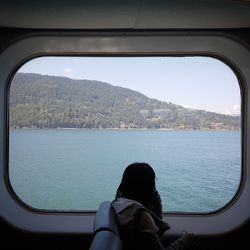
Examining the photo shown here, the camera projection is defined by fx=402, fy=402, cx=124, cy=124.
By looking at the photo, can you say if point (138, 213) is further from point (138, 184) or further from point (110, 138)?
point (110, 138)

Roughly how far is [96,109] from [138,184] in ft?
6.45

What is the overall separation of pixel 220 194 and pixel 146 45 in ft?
5.04

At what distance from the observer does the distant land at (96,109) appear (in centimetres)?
391

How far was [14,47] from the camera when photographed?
3283mm

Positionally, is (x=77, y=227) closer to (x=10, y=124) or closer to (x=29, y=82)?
(x=10, y=124)

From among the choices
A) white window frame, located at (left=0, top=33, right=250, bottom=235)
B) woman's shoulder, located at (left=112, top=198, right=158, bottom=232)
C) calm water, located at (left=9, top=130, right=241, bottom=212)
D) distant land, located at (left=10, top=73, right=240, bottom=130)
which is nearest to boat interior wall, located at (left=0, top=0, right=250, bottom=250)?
white window frame, located at (left=0, top=33, right=250, bottom=235)

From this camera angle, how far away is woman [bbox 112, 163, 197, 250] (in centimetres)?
183

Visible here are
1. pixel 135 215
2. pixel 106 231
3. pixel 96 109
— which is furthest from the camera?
pixel 96 109

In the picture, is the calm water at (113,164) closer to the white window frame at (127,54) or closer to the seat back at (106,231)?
the white window frame at (127,54)

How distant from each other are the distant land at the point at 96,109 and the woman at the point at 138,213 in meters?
1.82

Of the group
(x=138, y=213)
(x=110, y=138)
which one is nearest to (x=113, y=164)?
(x=110, y=138)

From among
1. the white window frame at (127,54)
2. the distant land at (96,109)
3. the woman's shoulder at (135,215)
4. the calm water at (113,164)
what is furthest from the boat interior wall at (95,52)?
the woman's shoulder at (135,215)

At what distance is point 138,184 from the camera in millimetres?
2064

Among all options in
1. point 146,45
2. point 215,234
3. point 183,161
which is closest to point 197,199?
point 215,234
